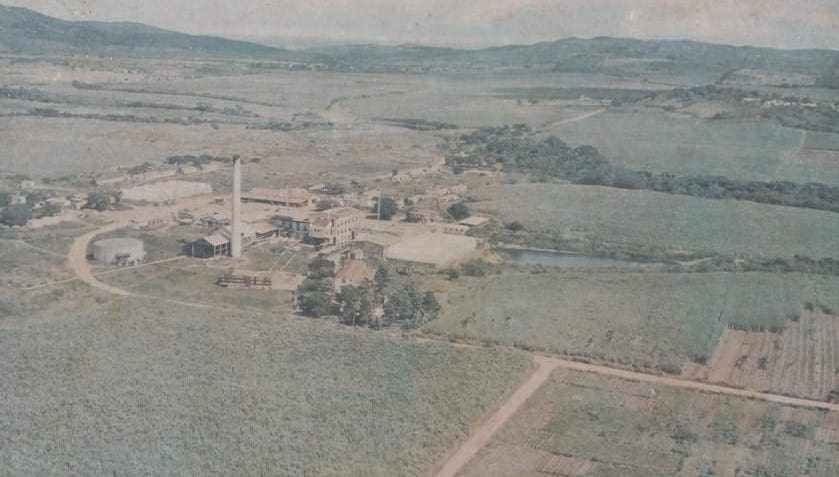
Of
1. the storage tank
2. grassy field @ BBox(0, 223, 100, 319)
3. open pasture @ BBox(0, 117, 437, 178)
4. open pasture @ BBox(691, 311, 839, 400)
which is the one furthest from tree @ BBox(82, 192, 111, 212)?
open pasture @ BBox(691, 311, 839, 400)

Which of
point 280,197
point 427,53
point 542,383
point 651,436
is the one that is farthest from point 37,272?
point 427,53

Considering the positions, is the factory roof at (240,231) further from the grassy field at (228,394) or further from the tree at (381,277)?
the grassy field at (228,394)

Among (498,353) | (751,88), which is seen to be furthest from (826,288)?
(751,88)

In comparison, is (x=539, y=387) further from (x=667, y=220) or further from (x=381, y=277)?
(x=667, y=220)

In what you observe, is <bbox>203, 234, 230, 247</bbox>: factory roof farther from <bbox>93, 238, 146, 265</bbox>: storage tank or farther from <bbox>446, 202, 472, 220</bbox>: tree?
<bbox>446, 202, 472, 220</bbox>: tree

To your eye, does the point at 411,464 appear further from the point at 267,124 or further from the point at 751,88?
the point at 751,88

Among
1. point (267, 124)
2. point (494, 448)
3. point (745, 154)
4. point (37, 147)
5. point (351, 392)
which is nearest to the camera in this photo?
point (494, 448)
